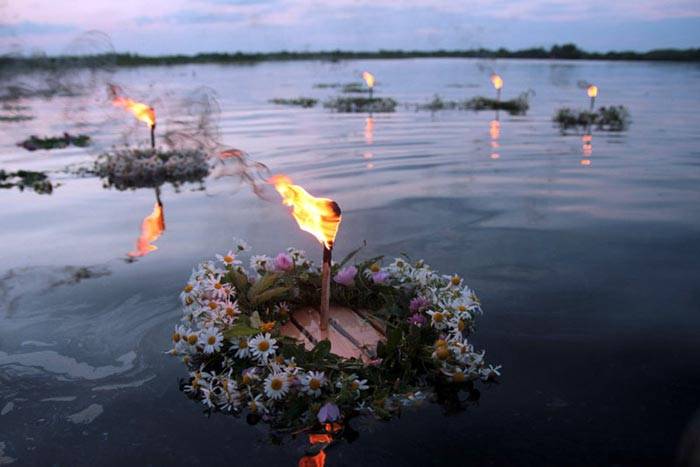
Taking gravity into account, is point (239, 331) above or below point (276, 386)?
above

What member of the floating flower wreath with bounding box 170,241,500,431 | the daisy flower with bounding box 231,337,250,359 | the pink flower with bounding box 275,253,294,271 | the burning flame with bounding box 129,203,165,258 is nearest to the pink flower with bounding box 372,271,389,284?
the floating flower wreath with bounding box 170,241,500,431

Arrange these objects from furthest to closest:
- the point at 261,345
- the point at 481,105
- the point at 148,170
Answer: the point at 481,105, the point at 148,170, the point at 261,345

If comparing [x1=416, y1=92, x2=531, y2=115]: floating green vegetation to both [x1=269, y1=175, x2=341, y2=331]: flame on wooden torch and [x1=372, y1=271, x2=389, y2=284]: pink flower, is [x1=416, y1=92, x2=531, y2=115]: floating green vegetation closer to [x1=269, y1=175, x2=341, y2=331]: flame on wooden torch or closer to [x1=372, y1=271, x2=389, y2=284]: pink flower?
[x1=372, y1=271, x2=389, y2=284]: pink flower

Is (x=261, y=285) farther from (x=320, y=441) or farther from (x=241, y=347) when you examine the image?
(x=320, y=441)

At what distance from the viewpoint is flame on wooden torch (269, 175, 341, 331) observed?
467cm

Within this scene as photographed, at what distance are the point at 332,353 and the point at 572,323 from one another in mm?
2846

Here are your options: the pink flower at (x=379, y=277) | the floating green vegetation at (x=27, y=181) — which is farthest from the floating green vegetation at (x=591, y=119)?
the pink flower at (x=379, y=277)

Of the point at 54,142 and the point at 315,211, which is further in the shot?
the point at 54,142

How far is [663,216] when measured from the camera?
1024 centimetres

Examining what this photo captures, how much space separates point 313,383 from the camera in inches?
169

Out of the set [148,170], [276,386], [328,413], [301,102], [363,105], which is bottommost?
[328,413]

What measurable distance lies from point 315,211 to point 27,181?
13109 mm

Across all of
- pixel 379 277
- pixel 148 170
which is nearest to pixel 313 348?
pixel 379 277

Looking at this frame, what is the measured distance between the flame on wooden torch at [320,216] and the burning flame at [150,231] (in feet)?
15.5
